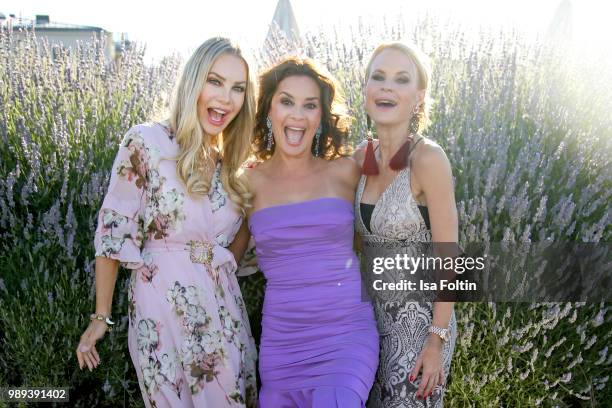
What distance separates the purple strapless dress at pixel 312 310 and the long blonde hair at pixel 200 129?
20 centimetres

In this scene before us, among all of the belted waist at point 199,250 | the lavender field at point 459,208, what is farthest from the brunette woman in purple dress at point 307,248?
the lavender field at point 459,208

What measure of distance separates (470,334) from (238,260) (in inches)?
39.6

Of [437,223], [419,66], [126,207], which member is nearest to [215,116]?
[126,207]

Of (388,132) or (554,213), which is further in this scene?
(554,213)

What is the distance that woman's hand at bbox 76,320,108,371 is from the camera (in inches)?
95.7

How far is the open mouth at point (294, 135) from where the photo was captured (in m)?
2.88

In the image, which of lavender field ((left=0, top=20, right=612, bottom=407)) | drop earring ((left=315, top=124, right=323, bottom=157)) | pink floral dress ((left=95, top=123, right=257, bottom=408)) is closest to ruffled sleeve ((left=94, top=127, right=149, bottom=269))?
pink floral dress ((left=95, top=123, right=257, bottom=408))

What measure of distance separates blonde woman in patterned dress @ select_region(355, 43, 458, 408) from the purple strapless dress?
3.7 inches

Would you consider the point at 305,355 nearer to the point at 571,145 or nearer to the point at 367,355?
the point at 367,355

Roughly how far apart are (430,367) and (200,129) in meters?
1.25

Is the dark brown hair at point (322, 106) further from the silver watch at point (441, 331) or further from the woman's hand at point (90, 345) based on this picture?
the woman's hand at point (90, 345)

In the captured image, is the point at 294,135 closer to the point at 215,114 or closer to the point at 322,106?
the point at 322,106

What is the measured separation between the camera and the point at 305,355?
256 centimetres

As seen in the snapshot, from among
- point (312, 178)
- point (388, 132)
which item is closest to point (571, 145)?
point (388, 132)
